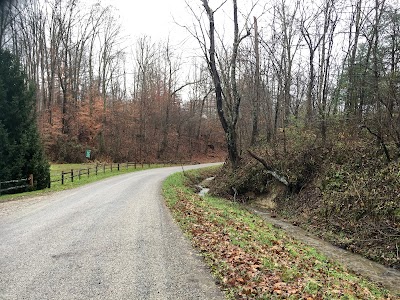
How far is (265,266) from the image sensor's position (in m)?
5.77

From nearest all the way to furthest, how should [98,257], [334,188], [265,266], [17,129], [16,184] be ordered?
[265,266] < [98,257] < [334,188] < [16,184] < [17,129]

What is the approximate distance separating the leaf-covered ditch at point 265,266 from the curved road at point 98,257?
382 mm

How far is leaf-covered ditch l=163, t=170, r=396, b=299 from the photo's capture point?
15.7ft

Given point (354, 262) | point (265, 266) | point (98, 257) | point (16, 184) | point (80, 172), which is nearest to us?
point (265, 266)

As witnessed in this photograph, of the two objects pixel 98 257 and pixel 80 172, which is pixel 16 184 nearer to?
pixel 80 172

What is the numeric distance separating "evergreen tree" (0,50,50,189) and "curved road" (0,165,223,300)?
617 centimetres

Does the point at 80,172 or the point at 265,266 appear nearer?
the point at 265,266

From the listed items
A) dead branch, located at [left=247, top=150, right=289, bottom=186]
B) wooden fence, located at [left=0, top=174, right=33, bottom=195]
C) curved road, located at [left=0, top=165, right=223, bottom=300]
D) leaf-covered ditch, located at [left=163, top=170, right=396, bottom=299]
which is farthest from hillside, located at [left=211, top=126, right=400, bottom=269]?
wooden fence, located at [left=0, top=174, right=33, bottom=195]

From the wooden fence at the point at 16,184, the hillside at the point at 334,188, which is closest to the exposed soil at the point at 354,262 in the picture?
the hillside at the point at 334,188

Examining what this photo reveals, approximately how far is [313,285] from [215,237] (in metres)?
3.00

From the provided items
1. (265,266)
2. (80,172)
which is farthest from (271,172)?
(80,172)

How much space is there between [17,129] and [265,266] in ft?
51.4

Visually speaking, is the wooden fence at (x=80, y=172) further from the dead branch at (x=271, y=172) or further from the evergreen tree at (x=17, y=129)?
the dead branch at (x=271, y=172)

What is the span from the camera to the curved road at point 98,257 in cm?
475
